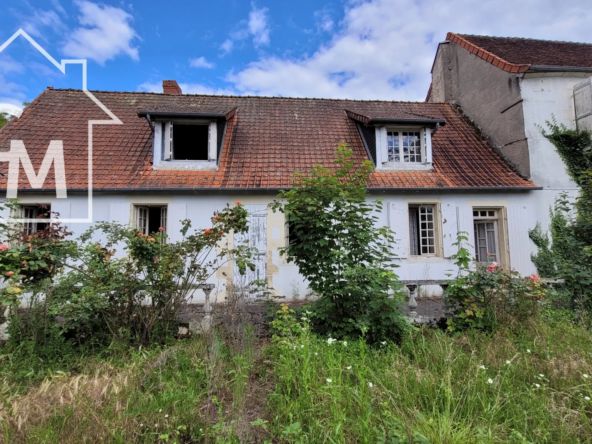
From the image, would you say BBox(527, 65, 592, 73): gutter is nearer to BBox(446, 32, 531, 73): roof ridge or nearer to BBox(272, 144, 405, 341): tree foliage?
BBox(446, 32, 531, 73): roof ridge

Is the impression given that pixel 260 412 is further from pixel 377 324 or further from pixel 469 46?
pixel 469 46

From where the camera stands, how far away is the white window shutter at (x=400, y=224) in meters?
7.78

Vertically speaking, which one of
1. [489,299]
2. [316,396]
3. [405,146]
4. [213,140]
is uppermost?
[213,140]

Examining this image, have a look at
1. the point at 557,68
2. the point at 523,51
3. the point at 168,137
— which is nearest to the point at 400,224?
the point at 557,68

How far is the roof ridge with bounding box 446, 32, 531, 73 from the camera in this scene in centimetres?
825

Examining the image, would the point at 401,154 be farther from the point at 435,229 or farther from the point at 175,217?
the point at 175,217

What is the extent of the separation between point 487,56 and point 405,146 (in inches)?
177

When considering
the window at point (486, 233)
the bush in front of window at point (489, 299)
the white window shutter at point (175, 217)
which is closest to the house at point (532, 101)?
the window at point (486, 233)

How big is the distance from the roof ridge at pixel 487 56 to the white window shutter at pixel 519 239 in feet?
13.4

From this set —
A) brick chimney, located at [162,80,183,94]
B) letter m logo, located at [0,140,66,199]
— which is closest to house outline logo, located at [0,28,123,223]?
letter m logo, located at [0,140,66,199]

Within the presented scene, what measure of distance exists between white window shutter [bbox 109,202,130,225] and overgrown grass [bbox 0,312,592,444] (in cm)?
457

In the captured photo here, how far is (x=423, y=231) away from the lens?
8.26 meters

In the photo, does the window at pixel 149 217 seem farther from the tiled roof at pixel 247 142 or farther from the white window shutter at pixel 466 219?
the white window shutter at pixel 466 219

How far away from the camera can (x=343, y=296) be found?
4.07 m
